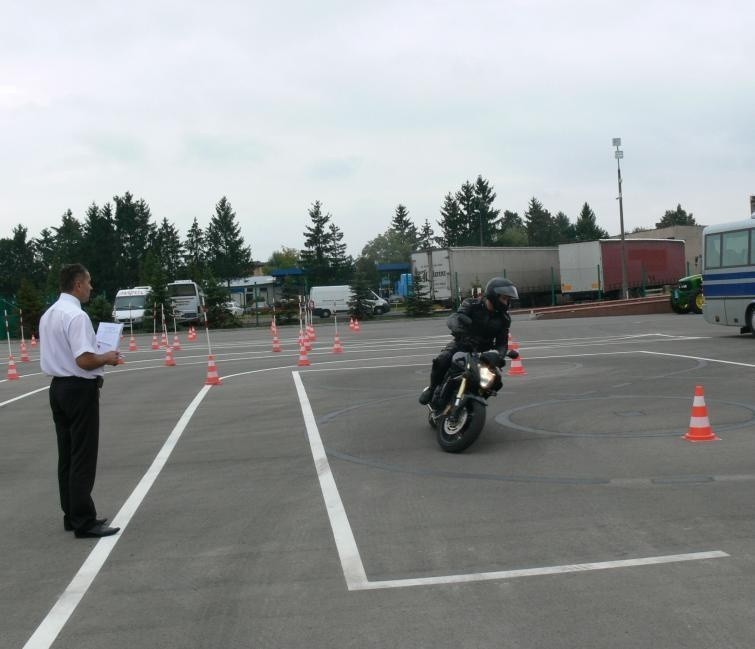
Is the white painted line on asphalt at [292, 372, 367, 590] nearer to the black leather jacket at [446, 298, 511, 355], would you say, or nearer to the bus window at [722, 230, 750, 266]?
the black leather jacket at [446, 298, 511, 355]

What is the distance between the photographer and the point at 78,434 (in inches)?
240

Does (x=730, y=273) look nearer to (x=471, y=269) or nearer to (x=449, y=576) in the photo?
(x=449, y=576)

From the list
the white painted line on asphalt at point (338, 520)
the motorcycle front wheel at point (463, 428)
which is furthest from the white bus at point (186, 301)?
the motorcycle front wheel at point (463, 428)

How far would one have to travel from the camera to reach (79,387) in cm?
609

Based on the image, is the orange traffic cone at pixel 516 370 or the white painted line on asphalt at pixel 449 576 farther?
the orange traffic cone at pixel 516 370

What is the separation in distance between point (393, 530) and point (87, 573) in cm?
204

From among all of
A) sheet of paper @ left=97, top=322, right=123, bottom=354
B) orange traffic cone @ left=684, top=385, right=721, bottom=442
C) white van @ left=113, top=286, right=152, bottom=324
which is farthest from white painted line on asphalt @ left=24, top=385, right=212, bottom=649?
white van @ left=113, top=286, right=152, bottom=324

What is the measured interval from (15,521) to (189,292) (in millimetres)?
43754

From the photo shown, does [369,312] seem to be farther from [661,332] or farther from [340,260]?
[340,260]

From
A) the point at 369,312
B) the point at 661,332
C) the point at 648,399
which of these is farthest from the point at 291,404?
the point at 369,312

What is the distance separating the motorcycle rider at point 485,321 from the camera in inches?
360

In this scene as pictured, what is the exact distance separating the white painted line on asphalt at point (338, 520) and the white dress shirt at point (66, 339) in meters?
2.09

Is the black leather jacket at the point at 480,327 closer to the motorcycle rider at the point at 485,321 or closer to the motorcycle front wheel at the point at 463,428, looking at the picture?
the motorcycle rider at the point at 485,321

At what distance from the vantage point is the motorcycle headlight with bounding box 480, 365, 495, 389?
8.77 meters
